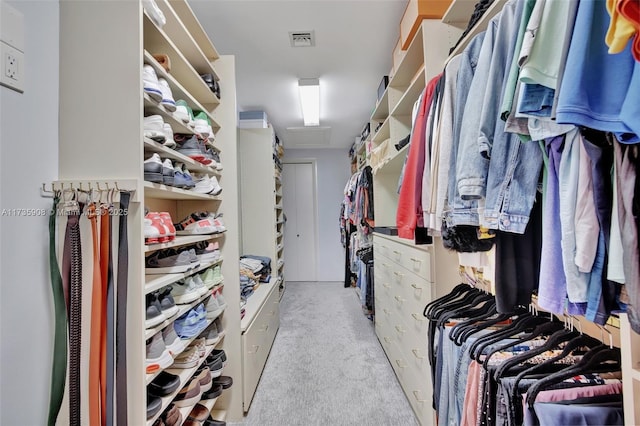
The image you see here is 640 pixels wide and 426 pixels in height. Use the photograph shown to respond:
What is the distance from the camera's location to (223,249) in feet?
5.61

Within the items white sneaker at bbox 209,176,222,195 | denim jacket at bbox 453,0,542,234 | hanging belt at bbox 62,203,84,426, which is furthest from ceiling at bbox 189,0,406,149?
hanging belt at bbox 62,203,84,426

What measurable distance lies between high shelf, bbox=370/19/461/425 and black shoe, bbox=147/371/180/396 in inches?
44.6

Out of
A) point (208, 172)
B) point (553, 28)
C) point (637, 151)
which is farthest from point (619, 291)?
point (208, 172)

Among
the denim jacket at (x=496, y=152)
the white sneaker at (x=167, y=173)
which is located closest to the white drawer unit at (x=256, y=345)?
the white sneaker at (x=167, y=173)

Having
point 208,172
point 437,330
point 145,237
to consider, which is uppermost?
point 208,172

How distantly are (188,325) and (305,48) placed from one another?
206 cm

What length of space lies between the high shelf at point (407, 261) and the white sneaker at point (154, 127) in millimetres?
1223

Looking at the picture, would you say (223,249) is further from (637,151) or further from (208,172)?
(637,151)

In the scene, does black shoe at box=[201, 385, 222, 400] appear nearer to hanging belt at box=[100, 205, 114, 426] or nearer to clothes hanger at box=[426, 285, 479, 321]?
hanging belt at box=[100, 205, 114, 426]

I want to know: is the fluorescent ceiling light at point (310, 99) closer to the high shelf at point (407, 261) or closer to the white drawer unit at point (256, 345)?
the high shelf at point (407, 261)

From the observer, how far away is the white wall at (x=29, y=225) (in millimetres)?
791

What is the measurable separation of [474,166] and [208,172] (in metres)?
1.31

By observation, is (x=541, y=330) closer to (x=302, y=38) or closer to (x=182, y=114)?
(x=182, y=114)

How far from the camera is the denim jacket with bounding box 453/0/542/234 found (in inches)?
26.6
